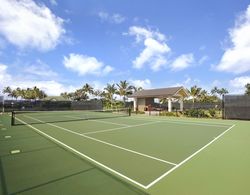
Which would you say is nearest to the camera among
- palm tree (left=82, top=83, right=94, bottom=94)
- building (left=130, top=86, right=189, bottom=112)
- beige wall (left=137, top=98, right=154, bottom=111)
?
building (left=130, top=86, right=189, bottom=112)

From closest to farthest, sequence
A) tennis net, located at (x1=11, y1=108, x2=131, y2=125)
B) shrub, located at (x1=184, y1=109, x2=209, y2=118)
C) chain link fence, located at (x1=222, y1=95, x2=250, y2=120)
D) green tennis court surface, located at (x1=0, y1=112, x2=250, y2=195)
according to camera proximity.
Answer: green tennis court surface, located at (x1=0, y1=112, x2=250, y2=195) < tennis net, located at (x1=11, y1=108, x2=131, y2=125) < chain link fence, located at (x1=222, y1=95, x2=250, y2=120) < shrub, located at (x1=184, y1=109, x2=209, y2=118)

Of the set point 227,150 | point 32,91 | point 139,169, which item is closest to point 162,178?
point 139,169

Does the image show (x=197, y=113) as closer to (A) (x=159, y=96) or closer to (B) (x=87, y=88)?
(A) (x=159, y=96)

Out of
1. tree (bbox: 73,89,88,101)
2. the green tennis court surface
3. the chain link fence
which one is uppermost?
tree (bbox: 73,89,88,101)

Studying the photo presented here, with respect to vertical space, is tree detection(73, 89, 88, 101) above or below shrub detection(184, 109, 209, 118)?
above

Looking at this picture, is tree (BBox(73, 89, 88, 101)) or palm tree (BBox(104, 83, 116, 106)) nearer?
palm tree (BBox(104, 83, 116, 106))

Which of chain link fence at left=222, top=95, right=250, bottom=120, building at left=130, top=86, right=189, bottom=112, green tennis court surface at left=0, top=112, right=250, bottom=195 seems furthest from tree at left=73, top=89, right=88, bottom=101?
green tennis court surface at left=0, top=112, right=250, bottom=195

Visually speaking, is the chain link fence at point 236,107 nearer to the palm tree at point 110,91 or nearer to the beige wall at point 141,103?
the beige wall at point 141,103

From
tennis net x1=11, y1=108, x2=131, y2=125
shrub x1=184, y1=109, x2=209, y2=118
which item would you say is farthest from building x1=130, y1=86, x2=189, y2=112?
tennis net x1=11, y1=108, x2=131, y2=125

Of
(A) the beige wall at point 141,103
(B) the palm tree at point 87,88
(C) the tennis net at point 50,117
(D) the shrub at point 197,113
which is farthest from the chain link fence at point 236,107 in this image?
(B) the palm tree at point 87,88

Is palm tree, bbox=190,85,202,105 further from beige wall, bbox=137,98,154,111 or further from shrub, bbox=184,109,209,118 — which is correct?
shrub, bbox=184,109,209,118

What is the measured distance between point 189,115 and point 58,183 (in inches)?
855

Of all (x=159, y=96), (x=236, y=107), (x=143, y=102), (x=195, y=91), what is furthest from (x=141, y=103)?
(x=195, y=91)

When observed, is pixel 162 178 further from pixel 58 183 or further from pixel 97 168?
pixel 58 183
